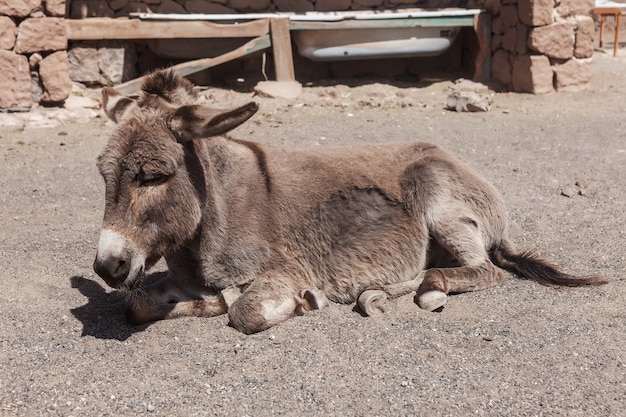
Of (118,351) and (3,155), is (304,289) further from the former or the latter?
(3,155)

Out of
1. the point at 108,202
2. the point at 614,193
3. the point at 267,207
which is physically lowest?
the point at 614,193

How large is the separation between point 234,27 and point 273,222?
5.97 meters

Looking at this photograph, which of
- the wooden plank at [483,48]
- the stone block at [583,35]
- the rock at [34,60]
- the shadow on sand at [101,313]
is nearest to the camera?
the shadow on sand at [101,313]

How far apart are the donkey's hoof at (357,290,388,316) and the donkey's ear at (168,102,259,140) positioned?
117 cm

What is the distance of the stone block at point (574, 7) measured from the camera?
952 cm

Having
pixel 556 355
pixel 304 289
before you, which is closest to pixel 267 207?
pixel 304 289

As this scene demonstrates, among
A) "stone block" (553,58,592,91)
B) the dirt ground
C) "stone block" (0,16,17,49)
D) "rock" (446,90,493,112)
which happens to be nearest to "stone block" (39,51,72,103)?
"stone block" (0,16,17,49)

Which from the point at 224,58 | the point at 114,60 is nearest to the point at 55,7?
the point at 114,60

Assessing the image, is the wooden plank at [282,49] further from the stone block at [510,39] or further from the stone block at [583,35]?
the stone block at [583,35]

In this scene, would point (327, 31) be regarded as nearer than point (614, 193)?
No

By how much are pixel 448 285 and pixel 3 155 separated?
508 cm

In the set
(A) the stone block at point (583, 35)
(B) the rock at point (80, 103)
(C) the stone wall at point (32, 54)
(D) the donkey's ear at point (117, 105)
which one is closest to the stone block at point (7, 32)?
(C) the stone wall at point (32, 54)

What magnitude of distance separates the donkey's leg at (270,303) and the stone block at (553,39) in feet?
22.0

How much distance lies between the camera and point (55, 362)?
3.26 m
